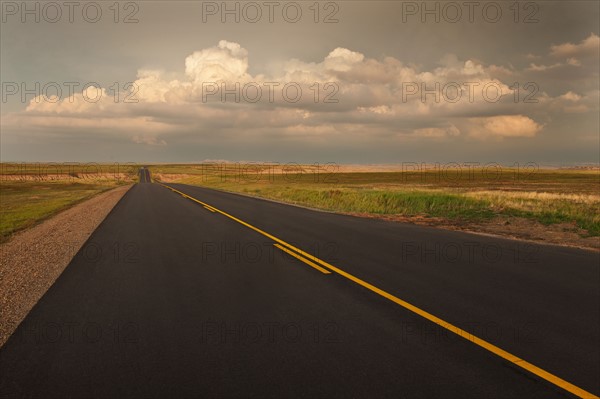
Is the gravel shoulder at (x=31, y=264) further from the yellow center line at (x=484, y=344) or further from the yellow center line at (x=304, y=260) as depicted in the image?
the yellow center line at (x=484, y=344)

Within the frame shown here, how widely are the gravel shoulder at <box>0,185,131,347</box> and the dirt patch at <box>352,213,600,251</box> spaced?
12.6 metres

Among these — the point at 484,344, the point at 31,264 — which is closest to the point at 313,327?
the point at 484,344

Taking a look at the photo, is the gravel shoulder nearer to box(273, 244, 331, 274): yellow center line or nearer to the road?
the road

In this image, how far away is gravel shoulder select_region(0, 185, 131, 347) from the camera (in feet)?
19.0

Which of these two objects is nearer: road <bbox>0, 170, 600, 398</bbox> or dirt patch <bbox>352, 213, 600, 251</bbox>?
road <bbox>0, 170, 600, 398</bbox>

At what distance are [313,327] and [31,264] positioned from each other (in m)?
7.66

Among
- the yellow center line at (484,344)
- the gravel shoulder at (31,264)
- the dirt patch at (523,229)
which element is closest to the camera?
the yellow center line at (484,344)

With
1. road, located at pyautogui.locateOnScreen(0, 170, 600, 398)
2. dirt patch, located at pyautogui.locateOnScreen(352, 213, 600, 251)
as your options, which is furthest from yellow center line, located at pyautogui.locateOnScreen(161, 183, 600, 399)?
dirt patch, located at pyautogui.locateOnScreen(352, 213, 600, 251)

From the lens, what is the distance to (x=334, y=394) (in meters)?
3.43

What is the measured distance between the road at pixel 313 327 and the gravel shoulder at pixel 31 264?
1.00 ft

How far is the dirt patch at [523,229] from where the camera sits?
38.6ft

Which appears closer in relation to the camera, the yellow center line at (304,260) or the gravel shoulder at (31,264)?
the gravel shoulder at (31,264)

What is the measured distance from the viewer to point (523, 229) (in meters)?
14.1

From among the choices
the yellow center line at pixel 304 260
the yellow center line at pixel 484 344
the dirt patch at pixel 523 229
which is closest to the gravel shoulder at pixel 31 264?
the yellow center line at pixel 304 260
